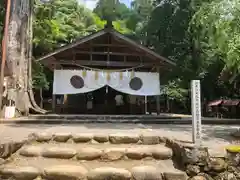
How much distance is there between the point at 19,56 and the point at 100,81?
15.7 ft

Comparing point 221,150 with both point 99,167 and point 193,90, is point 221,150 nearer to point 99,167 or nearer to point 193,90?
point 193,90

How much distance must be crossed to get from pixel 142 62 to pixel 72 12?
61.4 feet

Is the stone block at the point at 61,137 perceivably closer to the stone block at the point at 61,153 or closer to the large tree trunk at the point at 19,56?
the stone block at the point at 61,153

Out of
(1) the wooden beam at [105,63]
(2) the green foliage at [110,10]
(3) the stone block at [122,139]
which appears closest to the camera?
(3) the stone block at [122,139]

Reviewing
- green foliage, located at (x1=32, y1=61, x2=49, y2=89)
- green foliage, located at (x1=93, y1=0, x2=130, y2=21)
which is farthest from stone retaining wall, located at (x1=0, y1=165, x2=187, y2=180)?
green foliage, located at (x1=93, y1=0, x2=130, y2=21)

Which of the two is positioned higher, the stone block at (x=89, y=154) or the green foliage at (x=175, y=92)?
the green foliage at (x=175, y=92)

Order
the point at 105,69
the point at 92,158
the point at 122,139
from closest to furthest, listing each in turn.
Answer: the point at 92,158, the point at 122,139, the point at 105,69

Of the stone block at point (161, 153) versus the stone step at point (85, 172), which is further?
the stone block at point (161, 153)

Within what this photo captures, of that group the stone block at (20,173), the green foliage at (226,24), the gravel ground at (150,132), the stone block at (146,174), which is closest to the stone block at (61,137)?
the gravel ground at (150,132)

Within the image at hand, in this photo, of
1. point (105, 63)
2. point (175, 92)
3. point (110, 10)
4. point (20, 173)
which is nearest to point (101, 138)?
point (20, 173)

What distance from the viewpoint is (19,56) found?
1452 cm

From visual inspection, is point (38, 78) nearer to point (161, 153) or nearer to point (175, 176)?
point (161, 153)

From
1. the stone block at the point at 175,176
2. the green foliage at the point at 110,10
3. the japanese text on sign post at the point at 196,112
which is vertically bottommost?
the stone block at the point at 175,176

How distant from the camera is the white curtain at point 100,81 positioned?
13.6m
